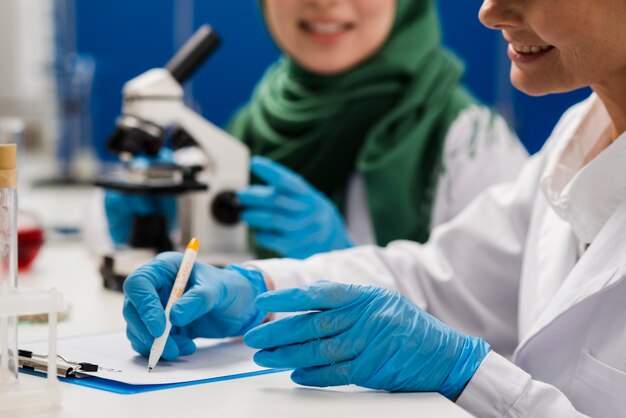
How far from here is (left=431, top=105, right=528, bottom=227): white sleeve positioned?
2.29m

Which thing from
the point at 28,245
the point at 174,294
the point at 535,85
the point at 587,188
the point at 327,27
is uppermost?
the point at 327,27

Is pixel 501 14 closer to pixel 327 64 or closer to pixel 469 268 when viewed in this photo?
pixel 469 268

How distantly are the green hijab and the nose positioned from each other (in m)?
0.98

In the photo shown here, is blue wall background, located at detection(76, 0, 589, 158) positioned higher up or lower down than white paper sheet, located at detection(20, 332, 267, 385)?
higher up

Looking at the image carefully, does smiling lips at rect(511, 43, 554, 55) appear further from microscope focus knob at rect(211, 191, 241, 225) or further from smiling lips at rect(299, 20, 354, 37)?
smiling lips at rect(299, 20, 354, 37)

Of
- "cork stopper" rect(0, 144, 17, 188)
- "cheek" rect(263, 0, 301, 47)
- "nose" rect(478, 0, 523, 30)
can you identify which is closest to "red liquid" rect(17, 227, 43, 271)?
"cheek" rect(263, 0, 301, 47)

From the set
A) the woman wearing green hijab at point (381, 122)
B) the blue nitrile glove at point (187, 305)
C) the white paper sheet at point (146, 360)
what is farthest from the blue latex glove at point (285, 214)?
the white paper sheet at point (146, 360)

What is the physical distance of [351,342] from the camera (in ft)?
3.57

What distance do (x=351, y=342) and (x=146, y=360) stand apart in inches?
11.0

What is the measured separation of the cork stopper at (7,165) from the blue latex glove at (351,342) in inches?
12.5

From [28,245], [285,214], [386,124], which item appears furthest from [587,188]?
[28,245]

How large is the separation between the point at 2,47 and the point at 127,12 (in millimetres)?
610

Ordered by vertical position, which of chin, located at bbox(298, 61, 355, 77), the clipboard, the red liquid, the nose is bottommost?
the red liquid

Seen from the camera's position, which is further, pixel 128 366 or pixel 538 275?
pixel 538 275
